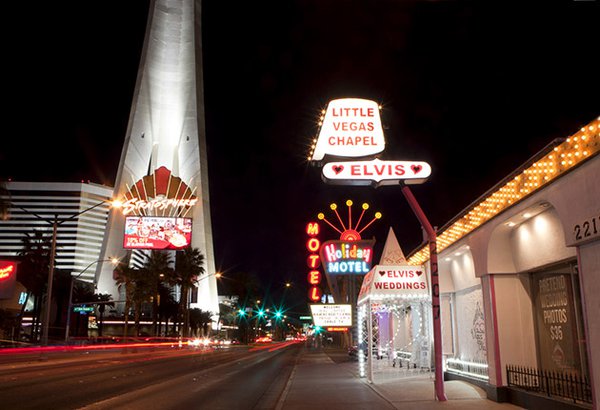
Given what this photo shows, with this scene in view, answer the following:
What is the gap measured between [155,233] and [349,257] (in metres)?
42.6

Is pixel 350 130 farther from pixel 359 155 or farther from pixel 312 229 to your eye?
pixel 312 229

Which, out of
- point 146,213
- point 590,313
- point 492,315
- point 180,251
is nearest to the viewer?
point 590,313

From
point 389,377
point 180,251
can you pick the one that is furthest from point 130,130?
point 389,377

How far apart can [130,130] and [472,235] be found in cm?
9791

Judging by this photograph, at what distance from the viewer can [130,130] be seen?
4104 inches

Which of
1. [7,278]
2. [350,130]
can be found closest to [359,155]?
[350,130]

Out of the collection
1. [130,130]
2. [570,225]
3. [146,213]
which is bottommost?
[570,225]

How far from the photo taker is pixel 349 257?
44.1m

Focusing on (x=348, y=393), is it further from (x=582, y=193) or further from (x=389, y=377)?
(x=582, y=193)

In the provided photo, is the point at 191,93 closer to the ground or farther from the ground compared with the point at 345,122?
farther from the ground

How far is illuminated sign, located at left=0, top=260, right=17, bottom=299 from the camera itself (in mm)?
47281

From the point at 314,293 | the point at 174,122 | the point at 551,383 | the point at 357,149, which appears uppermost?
the point at 174,122

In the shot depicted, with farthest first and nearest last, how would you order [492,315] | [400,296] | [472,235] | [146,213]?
[146,213], [400,296], [472,235], [492,315]

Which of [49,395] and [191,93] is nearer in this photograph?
[49,395]
